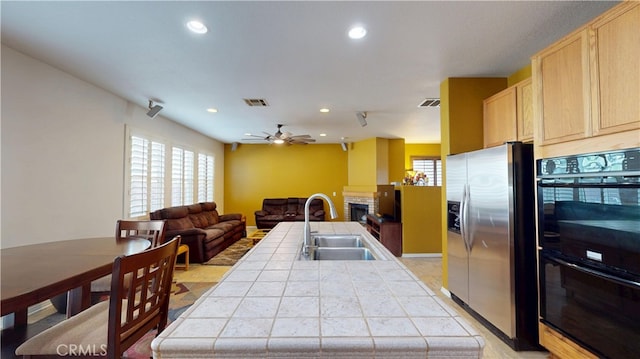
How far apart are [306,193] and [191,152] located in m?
3.43

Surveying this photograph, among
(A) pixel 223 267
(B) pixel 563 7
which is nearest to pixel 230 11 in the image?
(B) pixel 563 7

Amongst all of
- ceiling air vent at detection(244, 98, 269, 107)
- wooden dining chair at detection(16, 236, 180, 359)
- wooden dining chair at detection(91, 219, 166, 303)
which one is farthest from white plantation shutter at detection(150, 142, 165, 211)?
wooden dining chair at detection(16, 236, 180, 359)

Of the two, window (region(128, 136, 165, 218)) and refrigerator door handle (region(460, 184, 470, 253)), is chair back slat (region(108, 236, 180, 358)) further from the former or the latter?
window (region(128, 136, 165, 218))

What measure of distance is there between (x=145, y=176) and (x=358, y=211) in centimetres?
502

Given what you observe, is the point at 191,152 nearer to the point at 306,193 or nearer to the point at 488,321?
the point at 306,193

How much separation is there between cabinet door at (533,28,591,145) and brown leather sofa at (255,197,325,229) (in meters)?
5.69

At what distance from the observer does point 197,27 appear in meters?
2.08

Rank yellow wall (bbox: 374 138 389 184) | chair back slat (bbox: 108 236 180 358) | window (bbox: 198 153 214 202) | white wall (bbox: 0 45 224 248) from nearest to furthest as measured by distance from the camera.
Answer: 1. chair back slat (bbox: 108 236 180 358)
2. white wall (bbox: 0 45 224 248)
3. window (bbox: 198 153 214 202)
4. yellow wall (bbox: 374 138 389 184)

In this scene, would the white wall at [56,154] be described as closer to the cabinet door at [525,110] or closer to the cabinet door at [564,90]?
the cabinet door at [564,90]

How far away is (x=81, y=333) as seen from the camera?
1351mm

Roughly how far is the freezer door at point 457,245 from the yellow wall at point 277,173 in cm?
512

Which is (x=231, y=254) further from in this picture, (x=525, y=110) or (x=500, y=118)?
(x=525, y=110)

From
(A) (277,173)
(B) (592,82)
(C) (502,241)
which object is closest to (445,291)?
(C) (502,241)

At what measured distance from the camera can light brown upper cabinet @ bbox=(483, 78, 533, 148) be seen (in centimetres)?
236
